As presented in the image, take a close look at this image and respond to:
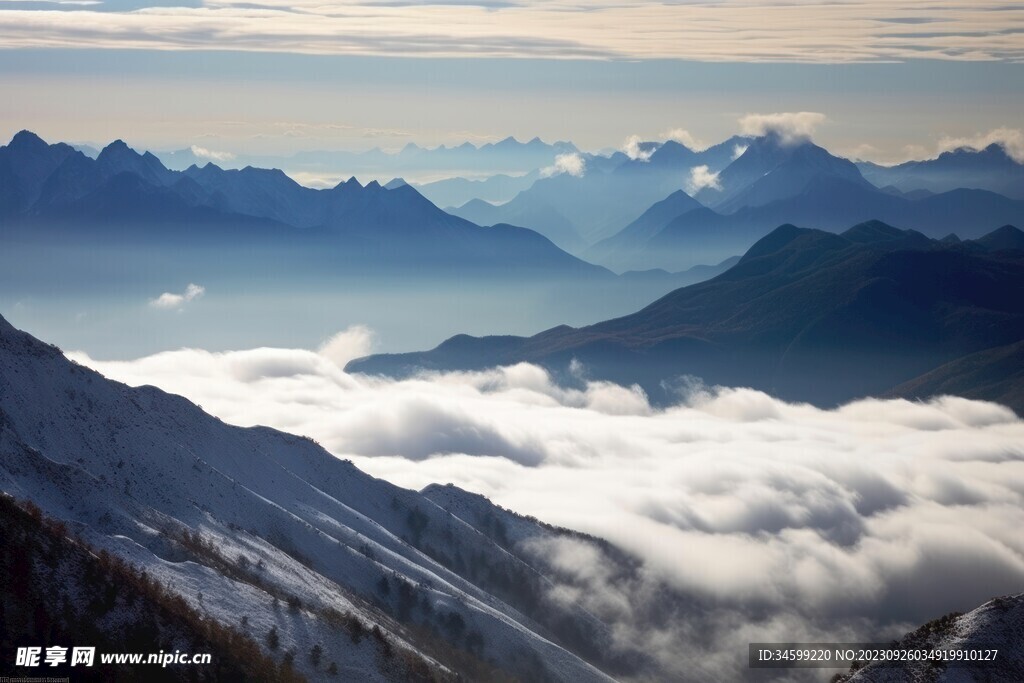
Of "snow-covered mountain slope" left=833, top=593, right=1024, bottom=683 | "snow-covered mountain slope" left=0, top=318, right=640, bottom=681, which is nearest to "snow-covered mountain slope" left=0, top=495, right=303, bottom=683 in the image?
"snow-covered mountain slope" left=0, top=318, right=640, bottom=681

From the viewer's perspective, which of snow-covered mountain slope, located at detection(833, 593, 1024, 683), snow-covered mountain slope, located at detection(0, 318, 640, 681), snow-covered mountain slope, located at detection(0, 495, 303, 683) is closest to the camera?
snow-covered mountain slope, located at detection(833, 593, 1024, 683)

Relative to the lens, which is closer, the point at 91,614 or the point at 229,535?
the point at 91,614

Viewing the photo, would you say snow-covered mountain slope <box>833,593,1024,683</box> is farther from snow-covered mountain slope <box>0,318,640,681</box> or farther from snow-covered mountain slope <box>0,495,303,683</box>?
snow-covered mountain slope <box>0,495,303,683</box>

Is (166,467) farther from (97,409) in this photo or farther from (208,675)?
(208,675)

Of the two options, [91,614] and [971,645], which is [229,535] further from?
[971,645]

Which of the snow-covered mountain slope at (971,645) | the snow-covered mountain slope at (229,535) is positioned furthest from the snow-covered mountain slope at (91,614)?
the snow-covered mountain slope at (971,645)

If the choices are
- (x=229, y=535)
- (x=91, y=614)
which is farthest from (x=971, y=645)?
(x=229, y=535)

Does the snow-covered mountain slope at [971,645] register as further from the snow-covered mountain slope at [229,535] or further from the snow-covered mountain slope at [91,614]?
the snow-covered mountain slope at [91,614]
